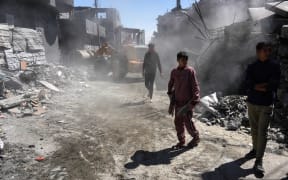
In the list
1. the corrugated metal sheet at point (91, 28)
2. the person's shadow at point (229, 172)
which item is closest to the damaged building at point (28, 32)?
the corrugated metal sheet at point (91, 28)

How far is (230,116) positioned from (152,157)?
2.92 m

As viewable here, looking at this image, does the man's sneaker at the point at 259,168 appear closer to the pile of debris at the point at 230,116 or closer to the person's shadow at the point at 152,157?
the person's shadow at the point at 152,157

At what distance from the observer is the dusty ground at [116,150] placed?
429 cm

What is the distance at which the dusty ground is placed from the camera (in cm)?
429

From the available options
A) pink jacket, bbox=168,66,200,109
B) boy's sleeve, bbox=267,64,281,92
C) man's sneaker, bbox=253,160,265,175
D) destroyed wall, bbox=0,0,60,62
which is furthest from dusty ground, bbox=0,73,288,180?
destroyed wall, bbox=0,0,60,62

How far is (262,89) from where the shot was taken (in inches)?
156

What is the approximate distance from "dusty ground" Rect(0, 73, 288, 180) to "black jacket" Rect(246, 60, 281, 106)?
3.54 feet

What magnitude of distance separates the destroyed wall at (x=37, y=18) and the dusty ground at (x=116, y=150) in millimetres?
7184

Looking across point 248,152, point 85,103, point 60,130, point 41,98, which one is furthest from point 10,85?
point 248,152

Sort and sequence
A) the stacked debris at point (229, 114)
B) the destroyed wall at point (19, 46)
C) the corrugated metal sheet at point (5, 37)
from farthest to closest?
1. the destroyed wall at point (19, 46)
2. the corrugated metal sheet at point (5, 37)
3. the stacked debris at point (229, 114)

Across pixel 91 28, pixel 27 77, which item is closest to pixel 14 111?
pixel 27 77

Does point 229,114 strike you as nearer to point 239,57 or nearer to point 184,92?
point 184,92

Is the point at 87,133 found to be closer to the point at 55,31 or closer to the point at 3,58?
the point at 3,58

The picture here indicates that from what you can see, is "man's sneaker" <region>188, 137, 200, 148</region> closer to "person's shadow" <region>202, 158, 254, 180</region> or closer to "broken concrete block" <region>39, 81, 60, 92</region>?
"person's shadow" <region>202, 158, 254, 180</region>
